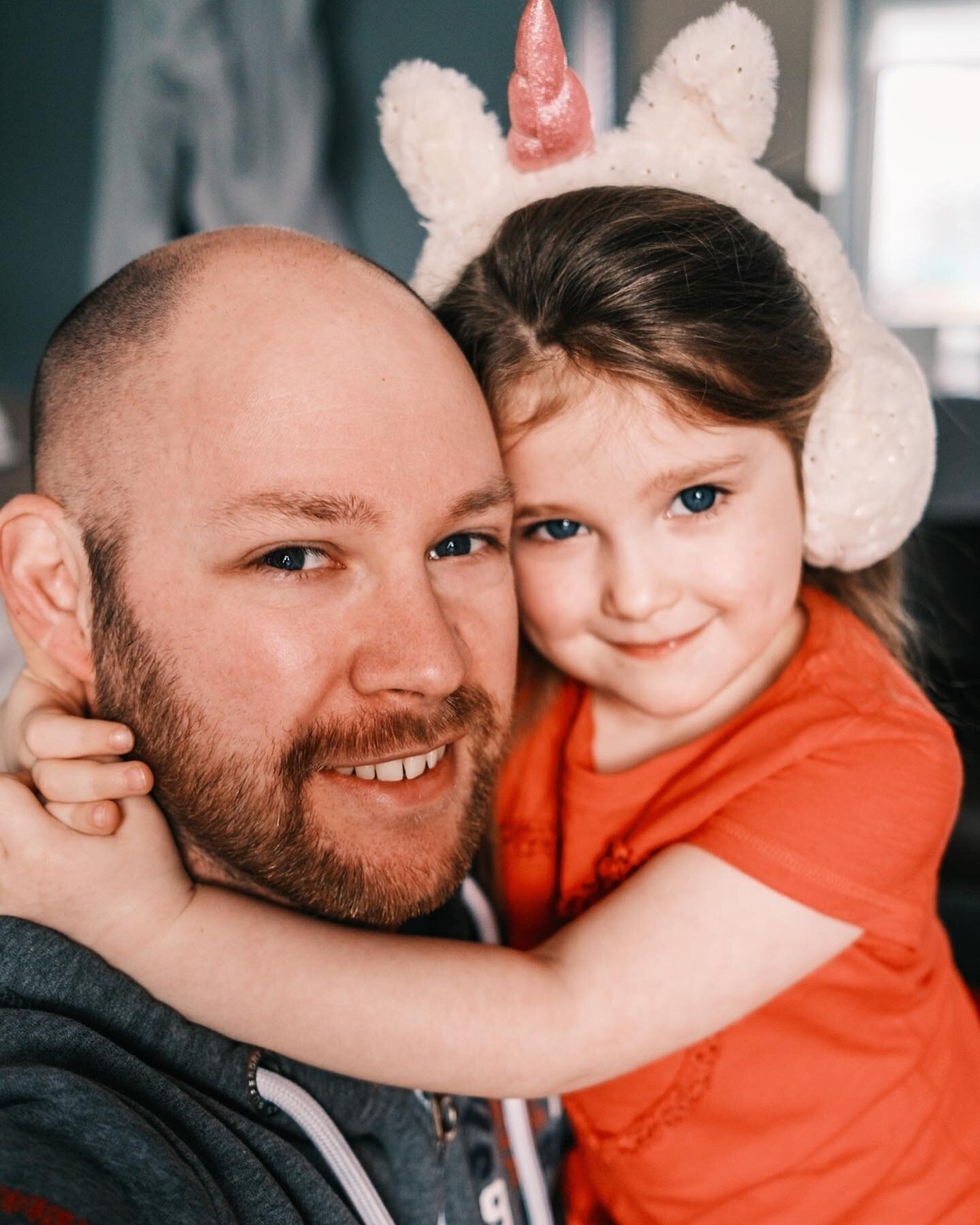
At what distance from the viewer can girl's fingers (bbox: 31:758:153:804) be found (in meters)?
0.86

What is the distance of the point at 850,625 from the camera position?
123cm

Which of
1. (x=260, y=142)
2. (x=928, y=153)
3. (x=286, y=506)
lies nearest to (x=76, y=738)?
(x=286, y=506)

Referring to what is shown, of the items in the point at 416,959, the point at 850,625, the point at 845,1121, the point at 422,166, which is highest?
the point at 422,166

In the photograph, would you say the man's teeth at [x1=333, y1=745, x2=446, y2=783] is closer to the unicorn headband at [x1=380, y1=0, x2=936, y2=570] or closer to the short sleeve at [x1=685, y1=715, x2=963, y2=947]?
the short sleeve at [x1=685, y1=715, x2=963, y2=947]

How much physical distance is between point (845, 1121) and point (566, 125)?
1.08 m

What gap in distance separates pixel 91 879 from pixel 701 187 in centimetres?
91

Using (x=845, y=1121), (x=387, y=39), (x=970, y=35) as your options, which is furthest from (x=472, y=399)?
(x=970, y=35)

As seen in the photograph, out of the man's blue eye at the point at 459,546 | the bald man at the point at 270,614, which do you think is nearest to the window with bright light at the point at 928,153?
the man's blue eye at the point at 459,546

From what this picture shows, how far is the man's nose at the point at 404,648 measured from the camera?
907 mm

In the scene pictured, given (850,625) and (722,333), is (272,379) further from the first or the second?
(850,625)

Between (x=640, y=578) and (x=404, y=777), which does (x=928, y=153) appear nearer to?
(x=640, y=578)

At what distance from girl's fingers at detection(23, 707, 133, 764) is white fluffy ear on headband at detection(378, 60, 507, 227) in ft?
2.22

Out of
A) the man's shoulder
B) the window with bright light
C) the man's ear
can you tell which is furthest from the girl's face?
the window with bright light

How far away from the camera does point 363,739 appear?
917 millimetres
